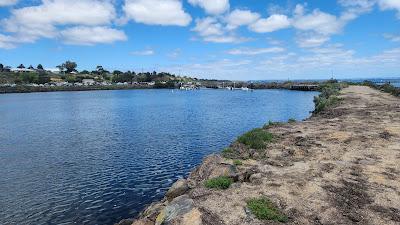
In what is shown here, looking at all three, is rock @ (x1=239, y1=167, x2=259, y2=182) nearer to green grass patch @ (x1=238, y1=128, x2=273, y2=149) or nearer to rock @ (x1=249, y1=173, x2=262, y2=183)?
rock @ (x1=249, y1=173, x2=262, y2=183)

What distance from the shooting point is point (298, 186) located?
65.9ft

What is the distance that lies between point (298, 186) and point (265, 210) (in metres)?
→ 4.19

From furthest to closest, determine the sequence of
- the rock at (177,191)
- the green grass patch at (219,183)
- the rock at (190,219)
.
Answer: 1. the rock at (177,191)
2. the green grass patch at (219,183)
3. the rock at (190,219)

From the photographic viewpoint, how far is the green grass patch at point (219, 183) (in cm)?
2069

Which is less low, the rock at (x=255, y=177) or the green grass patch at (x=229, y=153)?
the rock at (x=255, y=177)

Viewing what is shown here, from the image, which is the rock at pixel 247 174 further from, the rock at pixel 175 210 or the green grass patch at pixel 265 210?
the rock at pixel 175 210

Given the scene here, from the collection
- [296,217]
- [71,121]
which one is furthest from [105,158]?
[71,121]

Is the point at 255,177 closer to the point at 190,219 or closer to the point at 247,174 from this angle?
the point at 247,174

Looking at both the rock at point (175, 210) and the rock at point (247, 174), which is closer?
the rock at point (175, 210)

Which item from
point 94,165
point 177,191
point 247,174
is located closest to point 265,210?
point 247,174

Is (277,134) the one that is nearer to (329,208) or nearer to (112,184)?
(112,184)

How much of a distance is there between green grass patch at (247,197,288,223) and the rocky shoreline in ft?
0.14

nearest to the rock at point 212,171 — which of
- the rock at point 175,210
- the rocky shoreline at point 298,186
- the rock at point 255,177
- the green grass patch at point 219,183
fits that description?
the rocky shoreline at point 298,186

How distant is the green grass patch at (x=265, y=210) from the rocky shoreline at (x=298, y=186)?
43 mm
